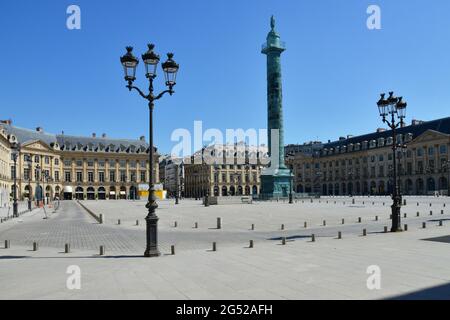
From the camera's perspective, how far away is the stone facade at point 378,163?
3551 inches

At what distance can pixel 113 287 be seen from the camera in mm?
9008

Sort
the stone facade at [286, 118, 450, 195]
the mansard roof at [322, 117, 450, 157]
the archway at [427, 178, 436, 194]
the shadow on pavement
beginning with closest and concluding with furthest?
1. the shadow on pavement
2. the stone facade at [286, 118, 450, 195]
3. the mansard roof at [322, 117, 450, 157]
4. the archway at [427, 178, 436, 194]

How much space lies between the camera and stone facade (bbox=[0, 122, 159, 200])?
104000mm

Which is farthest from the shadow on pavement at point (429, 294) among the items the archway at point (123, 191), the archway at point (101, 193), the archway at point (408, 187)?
the archway at point (101, 193)

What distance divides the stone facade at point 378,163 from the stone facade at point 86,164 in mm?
47931

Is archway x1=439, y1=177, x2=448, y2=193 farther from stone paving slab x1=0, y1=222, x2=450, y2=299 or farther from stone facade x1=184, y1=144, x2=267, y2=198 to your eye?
stone paving slab x1=0, y1=222, x2=450, y2=299

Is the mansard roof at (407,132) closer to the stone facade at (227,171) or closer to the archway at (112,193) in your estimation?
the stone facade at (227,171)

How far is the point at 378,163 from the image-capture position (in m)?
109

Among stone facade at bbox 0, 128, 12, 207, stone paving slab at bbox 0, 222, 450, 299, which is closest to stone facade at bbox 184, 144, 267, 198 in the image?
stone facade at bbox 0, 128, 12, 207

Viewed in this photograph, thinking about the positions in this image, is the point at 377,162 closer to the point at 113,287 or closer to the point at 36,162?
the point at 36,162

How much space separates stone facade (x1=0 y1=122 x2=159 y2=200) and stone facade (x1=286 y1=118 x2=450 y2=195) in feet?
157

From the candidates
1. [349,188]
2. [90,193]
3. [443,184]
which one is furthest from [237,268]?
[349,188]

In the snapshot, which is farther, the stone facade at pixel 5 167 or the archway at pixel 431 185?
the archway at pixel 431 185

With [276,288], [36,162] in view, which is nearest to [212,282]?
[276,288]
